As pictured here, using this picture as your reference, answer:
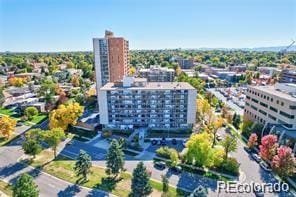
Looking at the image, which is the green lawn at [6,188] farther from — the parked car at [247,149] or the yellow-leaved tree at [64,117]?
the parked car at [247,149]

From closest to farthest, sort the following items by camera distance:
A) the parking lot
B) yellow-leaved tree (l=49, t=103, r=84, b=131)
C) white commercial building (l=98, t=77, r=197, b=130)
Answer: the parking lot
yellow-leaved tree (l=49, t=103, r=84, b=131)
white commercial building (l=98, t=77, r=197, b=130)

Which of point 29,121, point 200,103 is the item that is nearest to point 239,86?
point 200,103

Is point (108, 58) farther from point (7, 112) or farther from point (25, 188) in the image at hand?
point (25, 188)

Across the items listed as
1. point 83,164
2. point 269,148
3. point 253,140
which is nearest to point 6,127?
point 83,164

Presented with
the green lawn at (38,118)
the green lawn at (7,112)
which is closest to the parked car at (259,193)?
the green lawn at (38,118)

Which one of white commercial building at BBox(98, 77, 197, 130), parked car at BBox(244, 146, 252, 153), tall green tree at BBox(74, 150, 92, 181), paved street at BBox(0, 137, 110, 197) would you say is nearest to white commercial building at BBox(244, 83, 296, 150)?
parked car at BBox(244, 146, 252, 153)

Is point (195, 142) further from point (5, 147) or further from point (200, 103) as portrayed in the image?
point (5, 147)

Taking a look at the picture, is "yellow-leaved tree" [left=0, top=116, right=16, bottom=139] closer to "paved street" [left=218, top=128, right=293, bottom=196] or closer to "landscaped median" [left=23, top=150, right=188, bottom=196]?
"landscaped median" [left=23, top=150, right=188, bottom=196]
